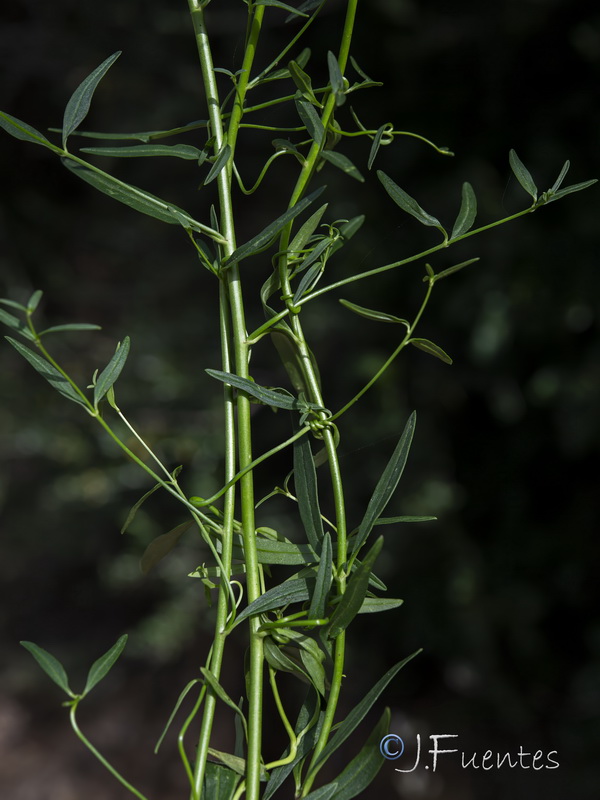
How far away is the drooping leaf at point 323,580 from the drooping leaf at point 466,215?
121mm

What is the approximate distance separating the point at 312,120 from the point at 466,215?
0.23 feet

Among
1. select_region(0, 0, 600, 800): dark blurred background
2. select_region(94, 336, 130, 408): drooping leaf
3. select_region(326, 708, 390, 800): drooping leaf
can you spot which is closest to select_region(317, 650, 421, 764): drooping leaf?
select_region(326, 708, 390, 800): drooping leaf

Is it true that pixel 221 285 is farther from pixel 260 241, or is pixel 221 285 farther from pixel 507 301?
pixel 507 301

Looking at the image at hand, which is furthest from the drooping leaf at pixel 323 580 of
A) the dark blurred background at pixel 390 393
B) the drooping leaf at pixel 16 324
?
the dark blurred background at pixel 390 393

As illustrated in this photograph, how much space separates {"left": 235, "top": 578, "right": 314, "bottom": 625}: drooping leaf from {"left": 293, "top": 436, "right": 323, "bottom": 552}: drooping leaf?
0.02 metres

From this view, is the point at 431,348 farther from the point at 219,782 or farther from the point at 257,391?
the point at 219,782

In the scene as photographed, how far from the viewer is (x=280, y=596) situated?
25 cm

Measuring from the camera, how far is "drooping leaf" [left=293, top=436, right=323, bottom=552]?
274 millimetres

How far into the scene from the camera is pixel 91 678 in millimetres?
248

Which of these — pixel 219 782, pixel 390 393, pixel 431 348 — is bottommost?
pixel 390 393

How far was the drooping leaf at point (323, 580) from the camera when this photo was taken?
Answer: 0.81ft

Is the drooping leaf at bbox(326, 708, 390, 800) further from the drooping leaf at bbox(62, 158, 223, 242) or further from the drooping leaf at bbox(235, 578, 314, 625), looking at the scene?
the drooping leaf at bbox(62, 158, 223, 242)

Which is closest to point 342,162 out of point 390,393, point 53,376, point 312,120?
point 312,120

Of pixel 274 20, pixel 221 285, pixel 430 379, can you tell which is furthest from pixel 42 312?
pixel 221 285
